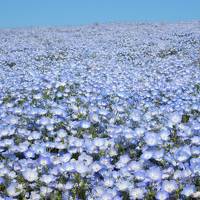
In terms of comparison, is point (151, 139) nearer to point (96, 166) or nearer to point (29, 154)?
point (96, 166)

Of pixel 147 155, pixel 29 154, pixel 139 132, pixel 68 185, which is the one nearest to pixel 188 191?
pixel 147 155

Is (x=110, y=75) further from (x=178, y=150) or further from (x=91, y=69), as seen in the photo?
(x=178, y=150)

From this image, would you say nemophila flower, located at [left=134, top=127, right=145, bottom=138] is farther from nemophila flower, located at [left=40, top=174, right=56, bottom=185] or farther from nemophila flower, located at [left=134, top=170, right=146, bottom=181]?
nemophila flower, located at [left=40, top=174, right=56, bottom=185]

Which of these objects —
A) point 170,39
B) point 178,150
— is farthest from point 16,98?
point 170,39

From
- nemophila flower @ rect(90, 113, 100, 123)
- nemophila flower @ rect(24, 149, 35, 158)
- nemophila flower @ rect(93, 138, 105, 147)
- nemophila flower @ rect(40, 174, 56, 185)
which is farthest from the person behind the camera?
nemophila flower @ rect(90, 113, 100, 123)

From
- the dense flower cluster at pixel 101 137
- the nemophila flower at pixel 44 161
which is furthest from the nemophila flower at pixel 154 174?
the nemophila flower at pixel 44 161

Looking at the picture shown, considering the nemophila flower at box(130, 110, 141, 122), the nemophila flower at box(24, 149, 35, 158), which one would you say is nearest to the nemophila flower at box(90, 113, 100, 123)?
the nemophila flower at box(130, 110, 141, 122)
